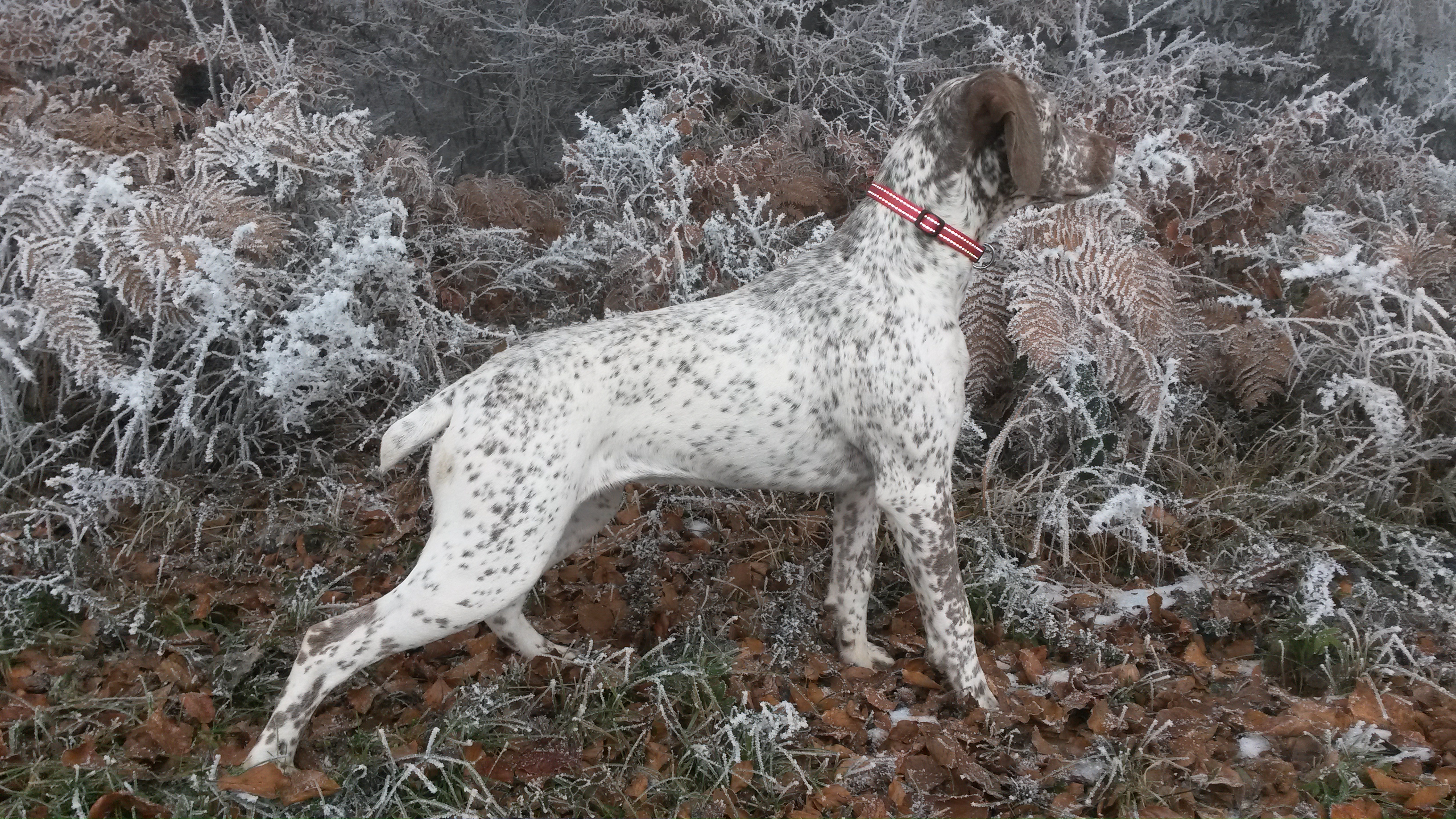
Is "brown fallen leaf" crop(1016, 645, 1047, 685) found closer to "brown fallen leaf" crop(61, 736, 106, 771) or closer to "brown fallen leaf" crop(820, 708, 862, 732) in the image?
"brown fallen leaf" crop(820, 708, 862, 732)

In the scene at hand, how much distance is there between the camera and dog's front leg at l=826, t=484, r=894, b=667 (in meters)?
3.02

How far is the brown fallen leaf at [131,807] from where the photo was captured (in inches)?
92.0

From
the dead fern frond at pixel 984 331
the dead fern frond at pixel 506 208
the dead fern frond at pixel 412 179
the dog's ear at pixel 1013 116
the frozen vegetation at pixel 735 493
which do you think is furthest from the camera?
the dead fern frond at pixel 506 208

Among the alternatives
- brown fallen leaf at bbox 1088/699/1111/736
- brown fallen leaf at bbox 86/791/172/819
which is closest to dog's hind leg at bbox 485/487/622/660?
brown fallen leaf at bbox 86/791/172/819

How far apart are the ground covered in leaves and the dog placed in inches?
13.5

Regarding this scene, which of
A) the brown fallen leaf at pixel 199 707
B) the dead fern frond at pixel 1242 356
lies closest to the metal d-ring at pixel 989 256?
the dead fern frond at pixel 1242 356

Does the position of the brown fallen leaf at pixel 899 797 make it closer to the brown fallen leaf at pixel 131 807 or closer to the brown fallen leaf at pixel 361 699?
the brown fallen leaf at pixel 361 699

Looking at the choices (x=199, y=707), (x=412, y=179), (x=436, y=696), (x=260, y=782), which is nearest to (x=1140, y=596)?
(x=436, y=696)

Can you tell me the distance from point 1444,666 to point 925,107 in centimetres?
235

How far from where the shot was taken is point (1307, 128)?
197 inches

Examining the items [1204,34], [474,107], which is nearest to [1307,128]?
[1204,34]

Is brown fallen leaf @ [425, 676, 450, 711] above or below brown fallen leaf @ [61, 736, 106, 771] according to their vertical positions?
below

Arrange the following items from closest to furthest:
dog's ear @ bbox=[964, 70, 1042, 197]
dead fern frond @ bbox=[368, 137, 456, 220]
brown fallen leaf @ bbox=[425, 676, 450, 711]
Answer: dog's ear @ bbox=[964, 70, 1042, 197]
brown fallen leaf @ bbox=[425, 676, 450, 711]
dead fern frond @ bbox=[368, 137, 456, 220]

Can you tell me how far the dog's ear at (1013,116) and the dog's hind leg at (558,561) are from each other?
140 cm
